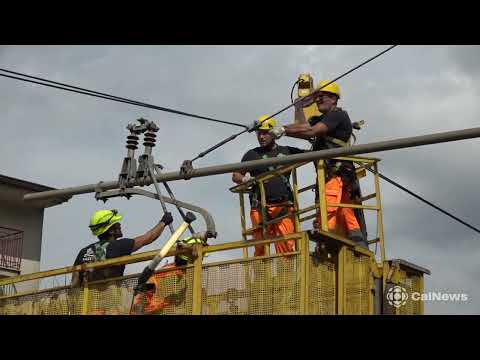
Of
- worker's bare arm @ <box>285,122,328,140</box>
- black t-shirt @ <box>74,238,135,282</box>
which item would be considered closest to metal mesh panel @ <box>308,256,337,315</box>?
worker's bare arm @ <box>285,122,328,140</box>

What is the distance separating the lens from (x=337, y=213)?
13656mm

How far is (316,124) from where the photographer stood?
550 inches

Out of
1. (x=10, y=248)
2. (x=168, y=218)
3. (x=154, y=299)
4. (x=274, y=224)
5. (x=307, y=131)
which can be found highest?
(x=10, y=248)

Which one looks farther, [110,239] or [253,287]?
[110,239]

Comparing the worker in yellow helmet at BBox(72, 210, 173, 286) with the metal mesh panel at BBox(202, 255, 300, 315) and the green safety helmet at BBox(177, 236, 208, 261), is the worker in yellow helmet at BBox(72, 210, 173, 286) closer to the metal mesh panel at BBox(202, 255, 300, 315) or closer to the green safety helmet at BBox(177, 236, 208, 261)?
the green safety helmet at BBox(177, 236, 208, 261)

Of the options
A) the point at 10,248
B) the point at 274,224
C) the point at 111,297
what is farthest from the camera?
the point at 10,248

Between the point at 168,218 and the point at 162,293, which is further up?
the point at 168,218

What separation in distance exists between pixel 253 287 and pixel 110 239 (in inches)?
125

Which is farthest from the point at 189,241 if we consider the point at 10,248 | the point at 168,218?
the point at 10,248

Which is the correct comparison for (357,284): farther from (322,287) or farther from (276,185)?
(276,185)

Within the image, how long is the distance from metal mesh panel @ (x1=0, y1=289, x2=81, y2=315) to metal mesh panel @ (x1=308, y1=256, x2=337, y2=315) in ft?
8.89

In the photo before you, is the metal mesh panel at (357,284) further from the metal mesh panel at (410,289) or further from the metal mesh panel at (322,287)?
the metal mesh panel at (410,289)
